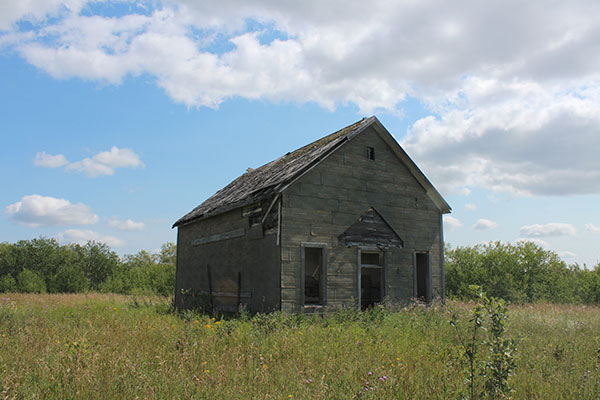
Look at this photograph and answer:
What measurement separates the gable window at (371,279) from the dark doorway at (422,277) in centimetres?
132

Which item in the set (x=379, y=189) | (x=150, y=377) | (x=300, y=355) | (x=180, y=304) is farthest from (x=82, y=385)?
(x=180, y=304)

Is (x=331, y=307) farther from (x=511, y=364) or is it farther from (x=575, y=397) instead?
(x=511, y=364)

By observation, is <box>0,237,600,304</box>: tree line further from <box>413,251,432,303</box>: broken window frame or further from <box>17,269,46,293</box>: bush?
<box>413,251,432,303</box>: broken window frame

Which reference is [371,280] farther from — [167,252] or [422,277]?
[167,252]

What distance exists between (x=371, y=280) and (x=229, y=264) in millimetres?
4789

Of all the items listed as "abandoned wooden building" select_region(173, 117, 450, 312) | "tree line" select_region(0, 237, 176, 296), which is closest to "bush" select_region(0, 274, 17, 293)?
"tree line" select_region(0, 237, 176, 296)

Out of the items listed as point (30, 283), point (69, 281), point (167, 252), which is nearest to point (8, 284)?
point (30, 283)

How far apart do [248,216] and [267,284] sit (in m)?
2.42

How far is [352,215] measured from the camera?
43.1 feet

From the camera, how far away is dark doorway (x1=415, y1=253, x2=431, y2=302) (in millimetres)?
14547

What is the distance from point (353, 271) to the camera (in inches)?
499

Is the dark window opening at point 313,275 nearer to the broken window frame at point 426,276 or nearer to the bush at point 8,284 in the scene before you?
the broken window frame at point 426,276

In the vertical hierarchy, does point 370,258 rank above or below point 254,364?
above

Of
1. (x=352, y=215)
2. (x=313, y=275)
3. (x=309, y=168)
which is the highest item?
(x=309, y=168)
